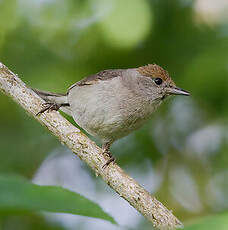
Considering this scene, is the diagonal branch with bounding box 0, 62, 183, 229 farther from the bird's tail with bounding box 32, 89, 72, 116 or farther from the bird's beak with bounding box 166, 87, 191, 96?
the bird's beak with bounding box 166, 87, 191, 96

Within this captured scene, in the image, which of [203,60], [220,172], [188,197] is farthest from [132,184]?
[188,197]

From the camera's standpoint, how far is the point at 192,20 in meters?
5.64

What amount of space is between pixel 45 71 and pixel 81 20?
2.71 feet

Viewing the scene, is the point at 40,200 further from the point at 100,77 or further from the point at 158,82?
the point at 158,82

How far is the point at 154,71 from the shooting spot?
532 cm

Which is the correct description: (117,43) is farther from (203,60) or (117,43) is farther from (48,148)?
(48,148)

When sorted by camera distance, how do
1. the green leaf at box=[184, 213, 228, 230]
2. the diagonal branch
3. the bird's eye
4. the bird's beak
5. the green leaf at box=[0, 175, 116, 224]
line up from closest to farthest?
the green leaf at box=[184, 213, 228, 230] < the green leaf at box=[0, 175, 116, 224] < the diagonal branch < the bird's beak < the bird's eye

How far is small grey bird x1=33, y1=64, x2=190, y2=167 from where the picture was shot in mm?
4672

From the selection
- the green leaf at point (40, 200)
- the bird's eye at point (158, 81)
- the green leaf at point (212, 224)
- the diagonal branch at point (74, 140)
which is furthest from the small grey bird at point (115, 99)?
the green leaf at point (212, 224)

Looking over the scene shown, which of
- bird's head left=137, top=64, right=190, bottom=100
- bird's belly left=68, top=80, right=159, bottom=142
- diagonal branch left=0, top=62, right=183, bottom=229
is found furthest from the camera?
bird's head left=137, top=64, right=190, bottom=100

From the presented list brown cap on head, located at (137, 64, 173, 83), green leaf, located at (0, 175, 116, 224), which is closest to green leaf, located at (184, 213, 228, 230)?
green leaf, located at (0, 175, 116, 224)

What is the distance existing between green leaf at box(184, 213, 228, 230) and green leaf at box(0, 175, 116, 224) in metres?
0.34

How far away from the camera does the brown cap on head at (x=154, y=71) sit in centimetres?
523

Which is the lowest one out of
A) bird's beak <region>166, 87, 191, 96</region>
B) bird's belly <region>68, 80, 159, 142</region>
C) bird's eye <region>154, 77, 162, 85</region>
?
bird's belly <region>68, 80, 159, 142</region>
